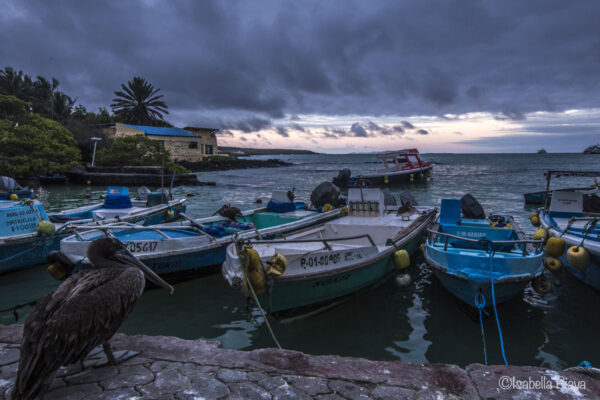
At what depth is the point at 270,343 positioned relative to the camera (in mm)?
6117

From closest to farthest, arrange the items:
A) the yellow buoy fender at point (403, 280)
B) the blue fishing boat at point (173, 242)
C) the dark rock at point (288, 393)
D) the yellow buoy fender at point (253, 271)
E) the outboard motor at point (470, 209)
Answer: the dark rock at point (288, 393) < the yellow buoy fender at point (253, 271) < the blue fishing boat at point (173, 242) < the yellow buoy fender at point (403, 280) < the outboard motor at point (470, 209)

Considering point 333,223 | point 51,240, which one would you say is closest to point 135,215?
point 51,240

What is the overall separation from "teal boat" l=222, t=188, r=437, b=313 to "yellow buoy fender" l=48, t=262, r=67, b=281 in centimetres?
320

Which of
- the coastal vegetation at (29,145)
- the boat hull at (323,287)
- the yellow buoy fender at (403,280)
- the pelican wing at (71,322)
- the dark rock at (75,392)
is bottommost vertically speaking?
the yellow buoy fender at (403,280)

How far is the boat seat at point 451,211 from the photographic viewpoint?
35.9 feet

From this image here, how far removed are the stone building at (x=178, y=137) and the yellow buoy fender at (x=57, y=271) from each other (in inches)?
1682

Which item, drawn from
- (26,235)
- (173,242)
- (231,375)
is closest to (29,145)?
(26,235)

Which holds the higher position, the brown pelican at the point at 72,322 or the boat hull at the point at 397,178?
the brown pelican at the point at 72,322

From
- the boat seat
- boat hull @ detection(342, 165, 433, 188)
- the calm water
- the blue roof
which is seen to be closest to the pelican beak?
the calm water

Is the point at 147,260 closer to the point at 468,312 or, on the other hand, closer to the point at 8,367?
the point at 8,367

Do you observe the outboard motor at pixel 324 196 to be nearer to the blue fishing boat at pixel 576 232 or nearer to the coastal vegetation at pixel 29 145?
the blue fishing boat at pixel 576 232

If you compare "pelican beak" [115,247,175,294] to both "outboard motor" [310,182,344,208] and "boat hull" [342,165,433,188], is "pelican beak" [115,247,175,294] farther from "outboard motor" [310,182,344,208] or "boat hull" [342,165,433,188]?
"boat hull" [342,165,433,188]

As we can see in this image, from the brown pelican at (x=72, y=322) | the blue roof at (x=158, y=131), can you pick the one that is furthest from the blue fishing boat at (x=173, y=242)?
the blue roof at (x=158, y=131)

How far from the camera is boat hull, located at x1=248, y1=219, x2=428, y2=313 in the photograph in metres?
6.12
